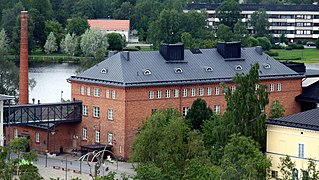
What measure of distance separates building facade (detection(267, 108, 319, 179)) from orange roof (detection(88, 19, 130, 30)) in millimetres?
87841

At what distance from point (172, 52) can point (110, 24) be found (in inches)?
3013

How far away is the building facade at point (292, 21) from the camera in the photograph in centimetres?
15088

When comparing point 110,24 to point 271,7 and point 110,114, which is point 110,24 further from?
point 110,114

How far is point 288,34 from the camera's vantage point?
152 metres

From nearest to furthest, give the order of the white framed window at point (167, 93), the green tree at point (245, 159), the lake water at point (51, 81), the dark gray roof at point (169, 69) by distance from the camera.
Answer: the green tree at point (245, 159) → the dark gray roof at point (169, 69) → the white framed window at point (167, 93) → the lake water at point (51, 81)

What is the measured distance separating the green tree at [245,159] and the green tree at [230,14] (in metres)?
95.5

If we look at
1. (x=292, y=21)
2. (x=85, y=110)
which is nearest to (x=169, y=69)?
(x=85, y=110)

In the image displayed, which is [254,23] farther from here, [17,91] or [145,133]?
[145,133]

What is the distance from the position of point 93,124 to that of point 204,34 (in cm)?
6866

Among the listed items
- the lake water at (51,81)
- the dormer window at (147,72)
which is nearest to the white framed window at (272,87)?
the dormer window at (147,72)

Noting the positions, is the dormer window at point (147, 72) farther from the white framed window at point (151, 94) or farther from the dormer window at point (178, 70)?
the dormer window at point (178, 70)

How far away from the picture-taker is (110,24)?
145 meters

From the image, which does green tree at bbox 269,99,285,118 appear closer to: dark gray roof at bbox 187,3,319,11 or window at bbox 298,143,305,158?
window at bbox 298,143,305,158

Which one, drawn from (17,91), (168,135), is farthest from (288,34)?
(168,135)
